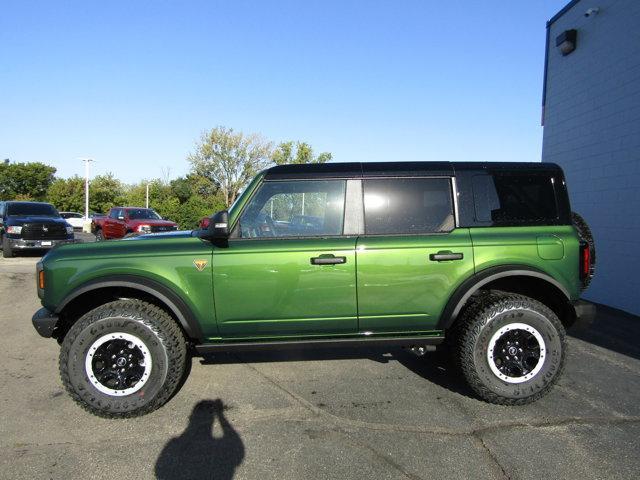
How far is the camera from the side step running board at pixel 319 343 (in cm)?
367

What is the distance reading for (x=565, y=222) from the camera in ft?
12.7

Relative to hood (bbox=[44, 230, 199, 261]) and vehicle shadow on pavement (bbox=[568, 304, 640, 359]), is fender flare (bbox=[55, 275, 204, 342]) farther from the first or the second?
vehicle shadow on pavement (bbox=[568, 304, 640, 359])

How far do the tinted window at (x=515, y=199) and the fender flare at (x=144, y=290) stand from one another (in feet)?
8.36

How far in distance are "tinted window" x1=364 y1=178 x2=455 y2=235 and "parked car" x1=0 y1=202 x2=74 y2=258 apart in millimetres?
11780

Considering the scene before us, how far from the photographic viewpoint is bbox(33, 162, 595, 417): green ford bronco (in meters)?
3.54

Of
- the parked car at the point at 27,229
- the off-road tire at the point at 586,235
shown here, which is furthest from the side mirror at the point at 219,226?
the parked car at the point at 27,229

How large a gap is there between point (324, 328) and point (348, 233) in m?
0.81

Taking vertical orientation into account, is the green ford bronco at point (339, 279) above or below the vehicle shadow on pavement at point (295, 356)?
above

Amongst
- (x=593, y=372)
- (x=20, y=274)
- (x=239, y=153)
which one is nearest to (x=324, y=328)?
(x=593, y=372)

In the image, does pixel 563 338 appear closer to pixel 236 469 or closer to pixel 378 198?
pixel 378 198

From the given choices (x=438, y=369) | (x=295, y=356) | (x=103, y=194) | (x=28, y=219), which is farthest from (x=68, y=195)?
(x=438, y=369)

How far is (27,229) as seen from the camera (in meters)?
13.1

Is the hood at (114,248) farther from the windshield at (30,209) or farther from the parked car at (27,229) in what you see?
the windshield at (30,209)

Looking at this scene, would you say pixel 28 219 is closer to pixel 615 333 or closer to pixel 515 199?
pixel 515 199
